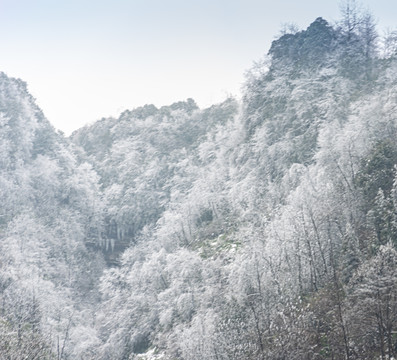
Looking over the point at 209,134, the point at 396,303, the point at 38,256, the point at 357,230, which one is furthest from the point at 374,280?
the point at 209,134

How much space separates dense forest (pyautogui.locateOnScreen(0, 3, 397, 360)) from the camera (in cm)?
2741

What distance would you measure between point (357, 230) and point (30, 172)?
71.3 meters

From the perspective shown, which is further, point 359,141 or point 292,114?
point 292,114

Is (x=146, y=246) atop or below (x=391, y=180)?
below

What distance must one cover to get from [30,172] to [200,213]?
43240 millimetres

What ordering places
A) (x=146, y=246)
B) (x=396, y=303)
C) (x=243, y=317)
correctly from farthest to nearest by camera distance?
1. (x=146, y=246)
2. (x=243, y=317)
3. (x=396, y=303)

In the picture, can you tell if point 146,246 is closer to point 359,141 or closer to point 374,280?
point 359,141

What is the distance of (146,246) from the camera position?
212 ft

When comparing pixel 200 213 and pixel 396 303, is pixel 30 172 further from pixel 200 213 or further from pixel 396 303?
pixel 396 303

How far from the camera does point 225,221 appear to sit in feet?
180

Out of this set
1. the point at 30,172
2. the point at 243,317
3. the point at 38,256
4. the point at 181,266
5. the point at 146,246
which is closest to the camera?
the point at 243,317

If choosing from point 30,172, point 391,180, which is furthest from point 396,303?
point 30,172

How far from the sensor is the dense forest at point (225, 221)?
27.4m

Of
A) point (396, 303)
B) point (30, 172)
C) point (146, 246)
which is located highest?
point (30, 172)
